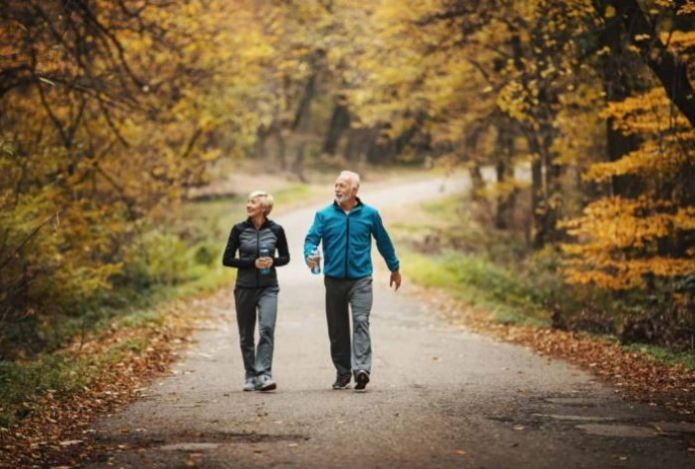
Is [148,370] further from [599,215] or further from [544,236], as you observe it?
[544,236]

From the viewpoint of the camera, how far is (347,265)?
895cm

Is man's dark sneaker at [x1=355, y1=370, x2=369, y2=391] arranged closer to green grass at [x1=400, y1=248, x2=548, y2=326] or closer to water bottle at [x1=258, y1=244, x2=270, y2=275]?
water bottle at [x1=258, y1=244, x2=270, y2=275]

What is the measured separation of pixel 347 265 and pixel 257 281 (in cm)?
99

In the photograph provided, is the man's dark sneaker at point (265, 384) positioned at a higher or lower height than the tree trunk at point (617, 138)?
lower

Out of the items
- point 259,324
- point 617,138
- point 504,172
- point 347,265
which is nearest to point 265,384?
point 259,324

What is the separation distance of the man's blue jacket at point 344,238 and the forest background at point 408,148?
2.84 m

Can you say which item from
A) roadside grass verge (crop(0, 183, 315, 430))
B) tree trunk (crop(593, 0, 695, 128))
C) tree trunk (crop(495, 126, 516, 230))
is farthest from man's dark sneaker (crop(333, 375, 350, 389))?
tree trunk (crop(495, 126, 516, 230))

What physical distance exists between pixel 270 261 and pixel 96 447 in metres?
3.12

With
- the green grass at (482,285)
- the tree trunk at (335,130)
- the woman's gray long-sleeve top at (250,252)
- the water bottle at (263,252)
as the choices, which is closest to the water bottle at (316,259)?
the woman's gray long-sleeve top at (250,252)

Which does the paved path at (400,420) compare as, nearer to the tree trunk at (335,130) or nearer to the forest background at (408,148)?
the forest background at (408,148)

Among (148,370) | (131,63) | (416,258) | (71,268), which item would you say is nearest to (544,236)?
(416,258)

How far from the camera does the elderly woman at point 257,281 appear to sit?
29.8ft

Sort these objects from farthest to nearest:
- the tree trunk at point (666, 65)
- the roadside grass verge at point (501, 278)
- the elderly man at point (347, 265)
Result: the roadside grass verge at point (501, 278), the tree trunk at point (666, 65), the elderly man at point (347, 265)

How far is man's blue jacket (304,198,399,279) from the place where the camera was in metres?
8.95
